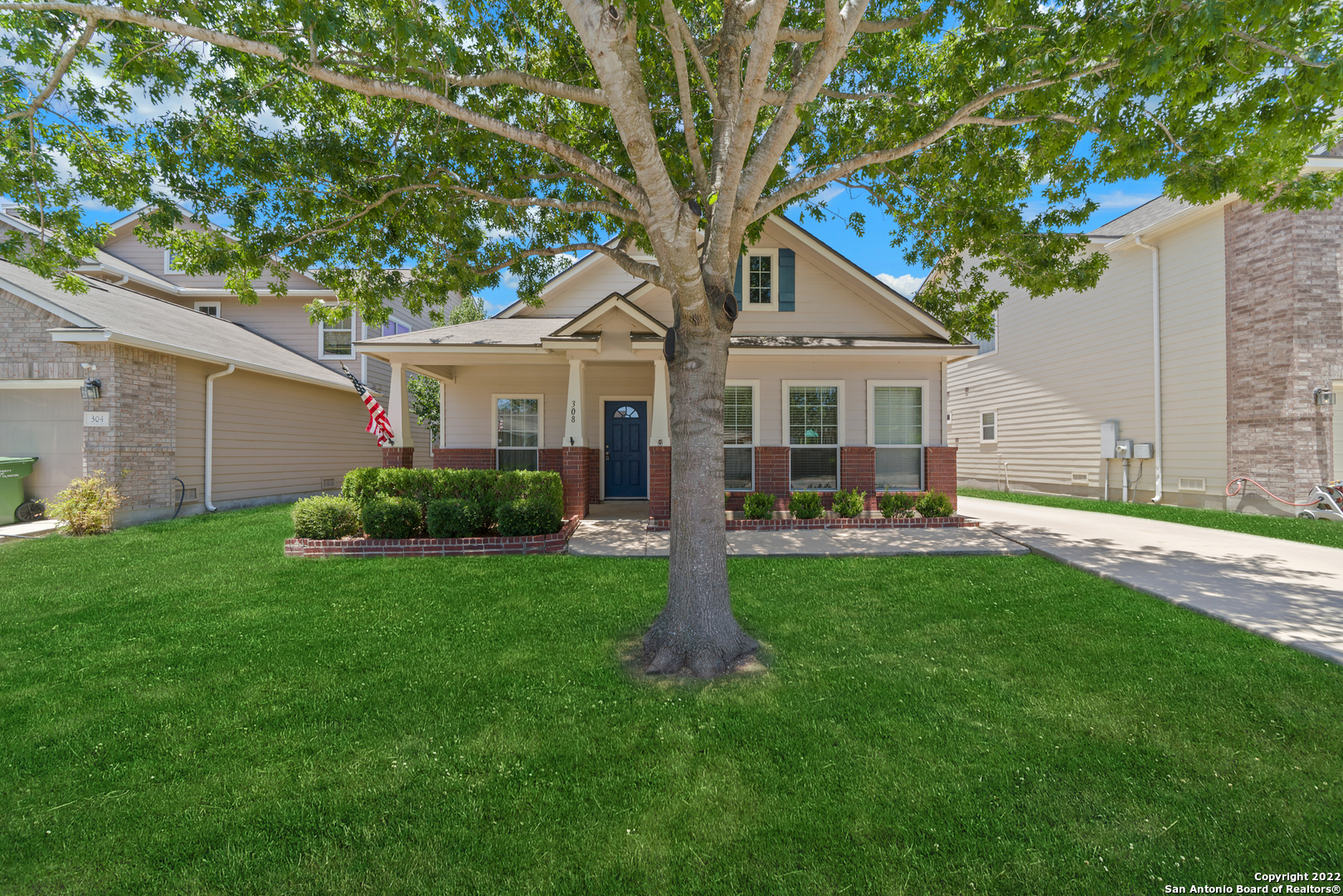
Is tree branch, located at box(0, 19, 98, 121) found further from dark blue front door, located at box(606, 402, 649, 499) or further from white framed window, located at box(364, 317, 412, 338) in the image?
white framed window, located at box(364, 317, 412, 338)

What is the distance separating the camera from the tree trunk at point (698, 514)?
4246 mm

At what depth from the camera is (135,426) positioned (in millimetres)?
10289

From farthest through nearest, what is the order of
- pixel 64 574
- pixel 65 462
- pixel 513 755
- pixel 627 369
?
pixel 627 369 → pixel 65 462 → pixel 64 574 → pixel 513 755

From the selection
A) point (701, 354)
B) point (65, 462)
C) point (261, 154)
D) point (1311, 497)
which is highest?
point (261, 154)

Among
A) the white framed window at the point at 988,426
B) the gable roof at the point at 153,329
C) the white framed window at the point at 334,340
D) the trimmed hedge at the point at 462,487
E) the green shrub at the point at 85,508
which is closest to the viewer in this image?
the trimmed hedge at the point at 462,487

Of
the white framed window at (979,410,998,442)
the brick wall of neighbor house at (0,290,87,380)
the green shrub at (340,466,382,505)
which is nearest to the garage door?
the brick wall of neighbor house at (0,290,87,380)

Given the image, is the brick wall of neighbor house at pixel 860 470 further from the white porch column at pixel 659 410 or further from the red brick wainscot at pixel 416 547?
the red brick wainscot at pixel 416 547

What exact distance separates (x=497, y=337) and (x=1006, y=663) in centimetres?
949

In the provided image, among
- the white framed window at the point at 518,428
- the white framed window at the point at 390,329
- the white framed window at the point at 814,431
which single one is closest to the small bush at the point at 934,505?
the white framed window at the point at 814,431

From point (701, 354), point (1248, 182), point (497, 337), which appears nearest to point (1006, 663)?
point (701, 354)

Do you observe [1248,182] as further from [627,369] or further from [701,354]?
[627,369]

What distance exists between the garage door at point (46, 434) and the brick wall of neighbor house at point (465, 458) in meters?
6.08

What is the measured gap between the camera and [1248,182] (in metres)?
4.73

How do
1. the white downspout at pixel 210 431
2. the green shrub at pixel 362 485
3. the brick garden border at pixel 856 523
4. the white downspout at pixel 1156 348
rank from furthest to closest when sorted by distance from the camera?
the white downspout at pixel 1156 348 < the white downspout at pixel 210 431 < the brick garden border at pixel 856 523 < the green shrub at pixel 362 485
